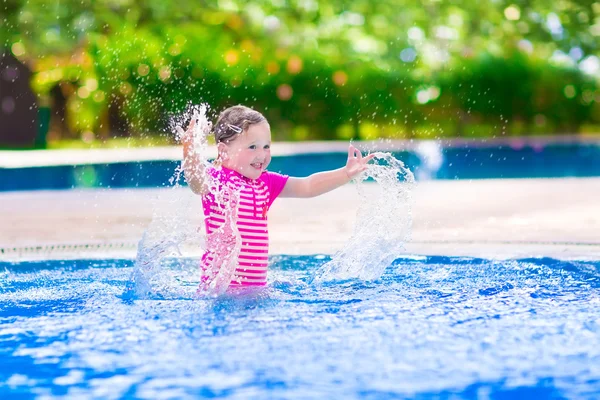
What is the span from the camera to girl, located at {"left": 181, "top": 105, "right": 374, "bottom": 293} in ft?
11.9

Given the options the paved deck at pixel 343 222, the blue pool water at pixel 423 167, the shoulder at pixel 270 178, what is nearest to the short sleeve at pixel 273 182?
the shoulder at pixel 270 178

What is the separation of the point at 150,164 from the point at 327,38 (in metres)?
7.85

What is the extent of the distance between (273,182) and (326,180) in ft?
0.73

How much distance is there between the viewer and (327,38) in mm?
17828

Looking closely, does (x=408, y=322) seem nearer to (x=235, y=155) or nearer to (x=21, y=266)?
(x=235, y=155)

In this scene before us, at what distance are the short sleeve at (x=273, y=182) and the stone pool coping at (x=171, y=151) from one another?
22.4 ft

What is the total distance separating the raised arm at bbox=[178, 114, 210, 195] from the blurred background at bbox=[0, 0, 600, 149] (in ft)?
39.0

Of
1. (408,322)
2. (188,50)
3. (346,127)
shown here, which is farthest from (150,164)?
(408,322)

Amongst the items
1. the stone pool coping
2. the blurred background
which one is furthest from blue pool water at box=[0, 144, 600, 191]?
the blurred background

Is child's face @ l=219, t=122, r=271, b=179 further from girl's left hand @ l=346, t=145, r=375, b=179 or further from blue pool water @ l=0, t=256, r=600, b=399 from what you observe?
blue pool water @ l=0, t=256, r=600, b=399

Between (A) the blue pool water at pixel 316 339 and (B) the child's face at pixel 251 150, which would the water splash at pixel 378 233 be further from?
(B) the child's face at pixel 251 150

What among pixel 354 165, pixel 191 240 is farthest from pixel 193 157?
pixel 354 165

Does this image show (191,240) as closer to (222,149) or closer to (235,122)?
(222,149)

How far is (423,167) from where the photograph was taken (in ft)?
44.3
